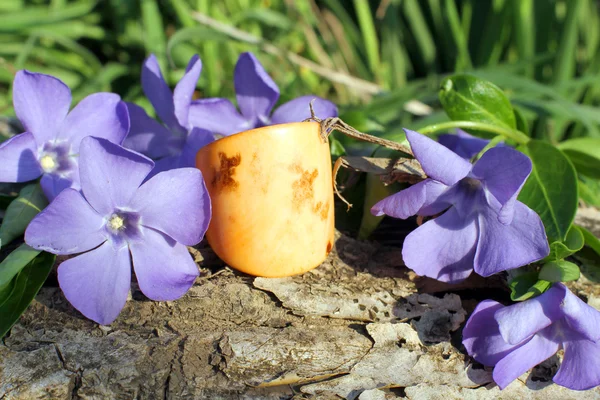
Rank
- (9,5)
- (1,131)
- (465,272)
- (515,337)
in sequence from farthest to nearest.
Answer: (9,5) < (1,131) < (465,272) < (515,337)

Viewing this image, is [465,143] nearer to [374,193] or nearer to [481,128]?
[481,128]

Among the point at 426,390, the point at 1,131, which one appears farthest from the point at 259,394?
the point at 1,131

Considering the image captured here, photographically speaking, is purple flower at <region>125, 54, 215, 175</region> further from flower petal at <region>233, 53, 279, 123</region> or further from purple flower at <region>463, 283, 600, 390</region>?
purple flower at <region>463, 283, 600, 390</region>

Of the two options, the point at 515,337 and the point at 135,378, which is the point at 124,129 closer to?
the point at 135,378

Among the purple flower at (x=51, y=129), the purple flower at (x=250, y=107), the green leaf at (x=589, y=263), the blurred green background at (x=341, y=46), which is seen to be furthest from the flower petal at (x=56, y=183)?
the green leaf at (x=589, y=263)

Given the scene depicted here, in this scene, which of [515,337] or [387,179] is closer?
[515,337]

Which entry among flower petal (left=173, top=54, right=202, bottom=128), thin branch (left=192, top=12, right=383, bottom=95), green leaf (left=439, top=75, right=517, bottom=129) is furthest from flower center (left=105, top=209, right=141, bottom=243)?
thin branch (left=192, top=12, right=383, bottom=95)

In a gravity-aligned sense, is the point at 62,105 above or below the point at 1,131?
above
